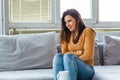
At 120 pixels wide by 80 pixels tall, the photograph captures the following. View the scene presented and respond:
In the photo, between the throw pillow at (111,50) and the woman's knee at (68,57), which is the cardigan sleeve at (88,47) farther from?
the throw pillow at (111,50)

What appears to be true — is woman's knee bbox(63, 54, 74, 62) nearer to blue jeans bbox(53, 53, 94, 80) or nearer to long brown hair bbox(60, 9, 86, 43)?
blue jeans bbox(53, 53, 94, 80)

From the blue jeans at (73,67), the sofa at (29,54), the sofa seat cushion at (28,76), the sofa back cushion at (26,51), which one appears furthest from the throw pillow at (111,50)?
the sofa seat cushion at (28,76)

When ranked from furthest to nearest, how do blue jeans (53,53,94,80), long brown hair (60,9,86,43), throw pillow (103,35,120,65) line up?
throw pillow (103,35,120,65)
long brown hair (60,9,86,43)
blue jeans (53,53,94,80)

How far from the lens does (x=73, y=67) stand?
7.75 ft

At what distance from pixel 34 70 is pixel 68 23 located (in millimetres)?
658

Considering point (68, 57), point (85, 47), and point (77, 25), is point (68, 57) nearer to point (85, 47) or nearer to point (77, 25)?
point (85, 47)

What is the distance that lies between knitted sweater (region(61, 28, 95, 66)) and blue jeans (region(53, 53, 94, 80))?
10cm

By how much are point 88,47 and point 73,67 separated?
13.2 inches

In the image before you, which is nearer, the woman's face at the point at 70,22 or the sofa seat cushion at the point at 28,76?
the sofa seat cushion at the point at 28,76

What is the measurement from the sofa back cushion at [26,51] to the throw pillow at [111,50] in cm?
64

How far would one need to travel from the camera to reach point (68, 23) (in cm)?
275

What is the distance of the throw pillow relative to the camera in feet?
10.6

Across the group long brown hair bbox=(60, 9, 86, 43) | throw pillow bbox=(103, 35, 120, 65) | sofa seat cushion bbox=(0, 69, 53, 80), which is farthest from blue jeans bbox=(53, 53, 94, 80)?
throw pillow bbox=(103, 35, 120, 65)

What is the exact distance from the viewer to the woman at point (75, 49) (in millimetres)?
2408
